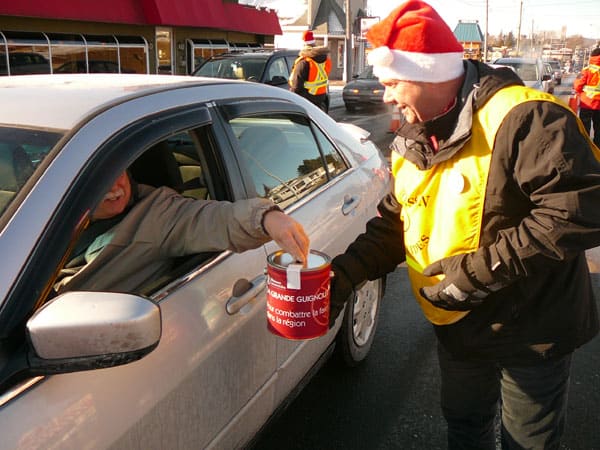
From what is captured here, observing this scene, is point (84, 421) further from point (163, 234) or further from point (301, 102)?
point (301, 102)

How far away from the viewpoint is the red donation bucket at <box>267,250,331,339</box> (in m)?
1.90

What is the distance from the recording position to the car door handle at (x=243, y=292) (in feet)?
7.15

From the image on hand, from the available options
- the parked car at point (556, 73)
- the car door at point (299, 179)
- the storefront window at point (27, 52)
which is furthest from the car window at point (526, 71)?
the car door at point (299, 179)

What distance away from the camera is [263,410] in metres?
2.40

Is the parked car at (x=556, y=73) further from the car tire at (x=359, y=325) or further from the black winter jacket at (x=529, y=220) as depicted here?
the black winter jacket at (x=529, y=220)

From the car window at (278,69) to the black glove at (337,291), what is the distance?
10.6m

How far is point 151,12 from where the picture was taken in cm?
1733

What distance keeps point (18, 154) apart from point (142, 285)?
0.55m

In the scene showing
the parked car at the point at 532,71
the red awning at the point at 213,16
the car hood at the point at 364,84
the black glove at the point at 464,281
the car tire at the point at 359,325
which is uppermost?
the red awning at the point at 213,16

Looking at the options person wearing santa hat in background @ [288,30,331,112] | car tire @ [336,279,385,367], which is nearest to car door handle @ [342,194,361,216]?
car tire @ [336,279,385,367]

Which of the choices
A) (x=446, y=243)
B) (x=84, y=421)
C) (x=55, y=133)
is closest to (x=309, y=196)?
(x=446, y=243)

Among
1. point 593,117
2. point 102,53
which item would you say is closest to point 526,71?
point 593,117

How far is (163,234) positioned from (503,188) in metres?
1.13

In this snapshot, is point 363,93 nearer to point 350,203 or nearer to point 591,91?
point 591,91
